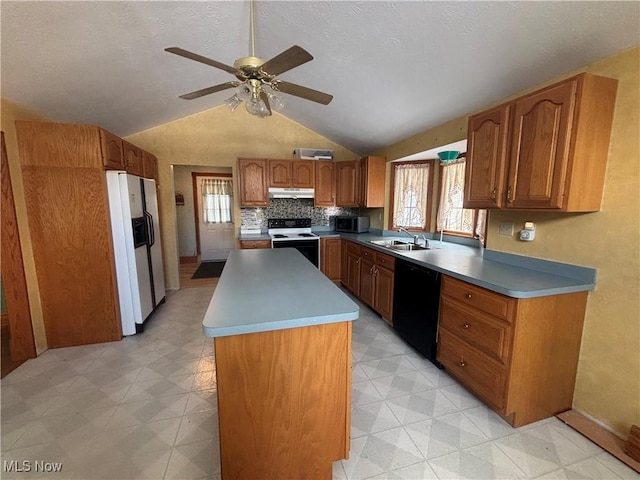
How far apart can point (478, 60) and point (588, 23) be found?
556 millimetres

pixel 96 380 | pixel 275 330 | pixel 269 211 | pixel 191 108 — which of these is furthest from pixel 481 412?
pixel 191 108

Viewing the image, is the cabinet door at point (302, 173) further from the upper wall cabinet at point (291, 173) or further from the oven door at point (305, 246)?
the oven door at point (305, 246)

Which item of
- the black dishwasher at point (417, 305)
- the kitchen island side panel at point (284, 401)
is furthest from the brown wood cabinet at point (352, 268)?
the kitchen island side panel at point (284, 401)

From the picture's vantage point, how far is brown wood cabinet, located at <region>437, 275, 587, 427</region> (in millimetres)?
1573

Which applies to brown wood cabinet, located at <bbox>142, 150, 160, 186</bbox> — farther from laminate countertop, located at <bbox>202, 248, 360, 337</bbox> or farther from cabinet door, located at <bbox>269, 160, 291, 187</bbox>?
laminate countertop, located at <bbox>202, 248, 360, 337</bbox>

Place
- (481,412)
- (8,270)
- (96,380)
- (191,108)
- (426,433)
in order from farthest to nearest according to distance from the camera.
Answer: (191,108)
(8,270)
(96,380)
(481,412)
(426,433)

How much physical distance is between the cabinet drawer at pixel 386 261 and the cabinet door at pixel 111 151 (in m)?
2.83

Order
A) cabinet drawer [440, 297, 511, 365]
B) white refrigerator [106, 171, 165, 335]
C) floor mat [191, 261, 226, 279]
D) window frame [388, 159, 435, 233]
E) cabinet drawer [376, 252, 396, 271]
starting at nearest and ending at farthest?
cabinet drawer [440, 297, 511, 365] → white refrigerator [106, 171, 165, 335] → cabinet drawer [376, 252, 396, 271] → window frame [388, 159, 435, 233] → floor mat [191, 261, 226, 279]

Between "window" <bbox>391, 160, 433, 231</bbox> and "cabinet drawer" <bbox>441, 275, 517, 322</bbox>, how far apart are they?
1767 millimetres

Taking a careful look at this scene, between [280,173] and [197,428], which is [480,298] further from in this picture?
[280,173]

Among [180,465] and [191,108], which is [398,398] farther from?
[191,108]

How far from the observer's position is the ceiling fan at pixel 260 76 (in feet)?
4.17

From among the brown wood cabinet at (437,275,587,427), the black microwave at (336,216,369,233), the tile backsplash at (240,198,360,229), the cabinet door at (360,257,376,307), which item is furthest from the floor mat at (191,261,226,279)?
the brown wood cabinet at (437,275,587,427)

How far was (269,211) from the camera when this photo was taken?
14.9ft
